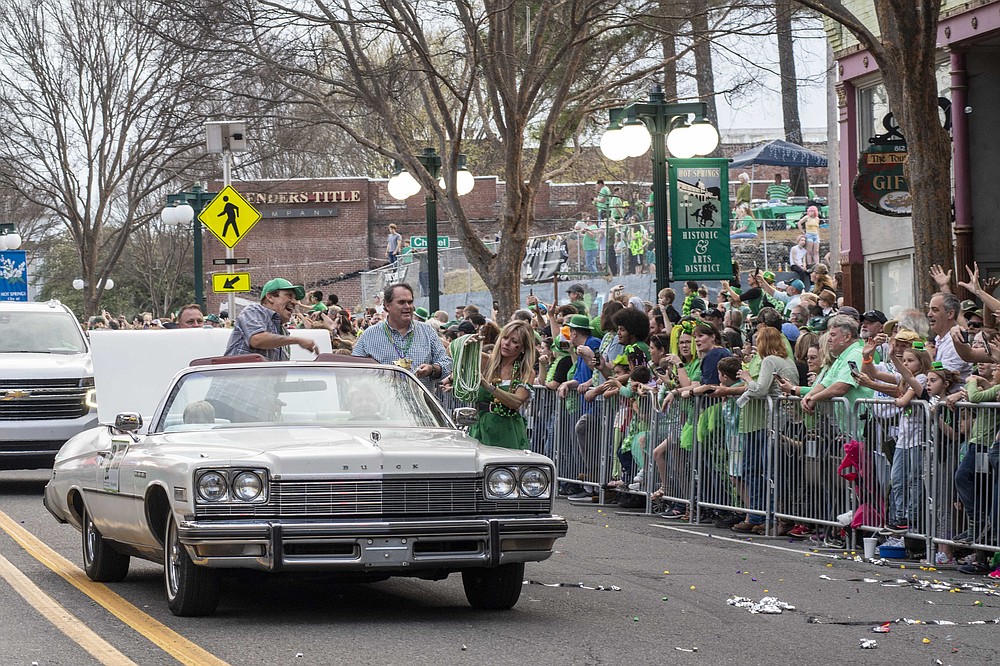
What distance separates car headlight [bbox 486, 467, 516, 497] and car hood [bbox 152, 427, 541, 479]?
8cm

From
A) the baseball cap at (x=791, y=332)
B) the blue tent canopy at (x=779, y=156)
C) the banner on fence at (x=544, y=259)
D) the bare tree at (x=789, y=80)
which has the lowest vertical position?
the baseball cap at (x=791, y=332)

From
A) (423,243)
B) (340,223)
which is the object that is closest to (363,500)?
(423,243)

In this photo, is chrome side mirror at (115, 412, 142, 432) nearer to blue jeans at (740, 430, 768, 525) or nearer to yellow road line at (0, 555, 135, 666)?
yellow road line at (0, 555, 135, 666)

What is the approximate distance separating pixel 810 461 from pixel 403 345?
3.46m

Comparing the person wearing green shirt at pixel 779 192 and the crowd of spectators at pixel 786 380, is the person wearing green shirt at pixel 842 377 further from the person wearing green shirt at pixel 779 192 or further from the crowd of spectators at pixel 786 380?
the person wearing green shirt at pixel 779 192

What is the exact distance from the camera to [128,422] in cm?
909

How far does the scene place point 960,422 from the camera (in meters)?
11.2

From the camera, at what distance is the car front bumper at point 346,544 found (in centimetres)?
802

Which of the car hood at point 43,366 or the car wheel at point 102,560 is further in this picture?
the car hood at point 43,366

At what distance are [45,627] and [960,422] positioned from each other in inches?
252

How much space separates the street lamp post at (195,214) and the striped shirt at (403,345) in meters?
20.2

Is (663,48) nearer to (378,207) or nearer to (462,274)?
(462,274)

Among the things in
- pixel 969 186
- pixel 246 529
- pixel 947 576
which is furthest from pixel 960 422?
pixel 969 186

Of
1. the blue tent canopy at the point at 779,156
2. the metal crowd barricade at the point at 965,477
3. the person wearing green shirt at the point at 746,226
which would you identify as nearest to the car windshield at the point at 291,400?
the metal crowd barricade at the point at 965,477
